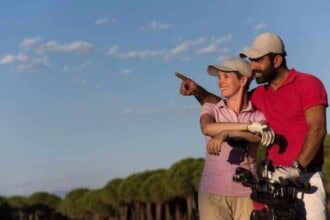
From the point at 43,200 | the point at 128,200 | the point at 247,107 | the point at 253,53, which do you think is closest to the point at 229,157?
the point at 247,107

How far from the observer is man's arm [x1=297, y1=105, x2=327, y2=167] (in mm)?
4781

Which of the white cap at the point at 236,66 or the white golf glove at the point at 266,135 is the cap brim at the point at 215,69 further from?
the white golf glove at the point at 266,135

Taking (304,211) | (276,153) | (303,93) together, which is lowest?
(304,211)

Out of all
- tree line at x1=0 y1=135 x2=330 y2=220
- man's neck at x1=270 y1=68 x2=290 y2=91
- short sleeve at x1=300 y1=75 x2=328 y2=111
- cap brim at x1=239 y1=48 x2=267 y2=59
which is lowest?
short sleeve at x1=300 y1=75 x2=328 y2=111

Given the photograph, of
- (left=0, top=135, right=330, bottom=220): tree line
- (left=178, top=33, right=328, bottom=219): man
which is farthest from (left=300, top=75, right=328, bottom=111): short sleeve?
(left=0, top=135, right=330, bottom=220): tree line

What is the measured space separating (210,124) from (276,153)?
0.45 meters

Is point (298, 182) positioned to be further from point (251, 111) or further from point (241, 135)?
point (251, 111)

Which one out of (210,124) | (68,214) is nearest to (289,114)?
(210,124)

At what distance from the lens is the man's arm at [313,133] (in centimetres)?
478

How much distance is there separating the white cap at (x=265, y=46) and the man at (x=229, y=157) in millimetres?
324

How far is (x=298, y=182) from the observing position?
4.57 meters

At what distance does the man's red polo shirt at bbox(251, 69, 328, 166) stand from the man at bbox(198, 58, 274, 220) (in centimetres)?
22

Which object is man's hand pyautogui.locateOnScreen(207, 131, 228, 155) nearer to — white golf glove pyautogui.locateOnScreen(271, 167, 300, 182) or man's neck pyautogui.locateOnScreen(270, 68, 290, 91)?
white golf glove pyautogui.locateOnScreen(271, 167, 300, 182)

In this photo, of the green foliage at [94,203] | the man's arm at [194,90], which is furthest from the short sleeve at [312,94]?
the green foliage at [94,203]
